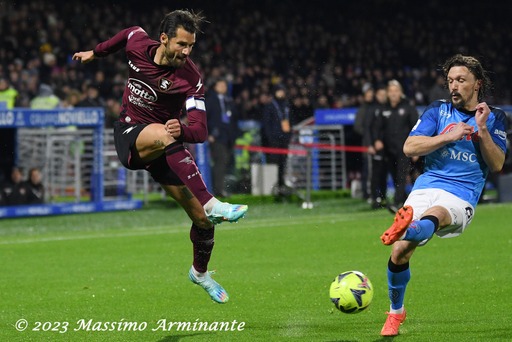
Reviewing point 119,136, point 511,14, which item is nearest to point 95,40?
point 511,14

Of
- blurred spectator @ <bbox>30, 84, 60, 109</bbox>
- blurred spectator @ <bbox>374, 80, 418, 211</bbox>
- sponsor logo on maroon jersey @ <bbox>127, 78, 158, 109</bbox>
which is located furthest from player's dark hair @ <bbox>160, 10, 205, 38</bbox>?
blurred spectator @ <bbox>30, 84, 60, 109</bbox>

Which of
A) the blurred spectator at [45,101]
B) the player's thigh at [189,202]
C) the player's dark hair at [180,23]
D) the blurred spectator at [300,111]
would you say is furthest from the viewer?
the blurred spectator at [300,111]

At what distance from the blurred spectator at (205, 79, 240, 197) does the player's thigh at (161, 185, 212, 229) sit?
11.2m

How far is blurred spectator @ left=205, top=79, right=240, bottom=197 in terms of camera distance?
19.7m

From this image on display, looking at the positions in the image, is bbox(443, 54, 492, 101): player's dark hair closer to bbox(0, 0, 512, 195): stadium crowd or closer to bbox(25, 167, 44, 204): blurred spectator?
bbox(25, 167, 44, 204): blurred spectator

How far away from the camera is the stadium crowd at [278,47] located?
2514cm

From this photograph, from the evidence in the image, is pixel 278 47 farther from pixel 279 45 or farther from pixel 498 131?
pixel 498 131

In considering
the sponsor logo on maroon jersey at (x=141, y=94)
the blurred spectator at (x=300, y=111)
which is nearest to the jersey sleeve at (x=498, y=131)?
the sponsor logo on maroon jersey at (x=141, y=94)

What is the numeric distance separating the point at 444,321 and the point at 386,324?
733 millimetres

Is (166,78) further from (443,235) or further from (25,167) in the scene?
(25,167)

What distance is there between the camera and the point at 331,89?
30484 millimetres

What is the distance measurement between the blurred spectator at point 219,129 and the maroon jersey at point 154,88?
1115cm

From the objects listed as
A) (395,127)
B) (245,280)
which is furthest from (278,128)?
(245,280)

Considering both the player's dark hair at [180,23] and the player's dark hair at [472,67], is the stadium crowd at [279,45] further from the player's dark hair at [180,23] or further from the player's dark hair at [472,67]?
the player's dark hair at [472,67]
